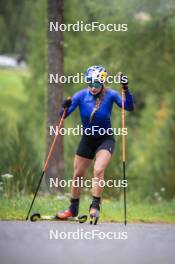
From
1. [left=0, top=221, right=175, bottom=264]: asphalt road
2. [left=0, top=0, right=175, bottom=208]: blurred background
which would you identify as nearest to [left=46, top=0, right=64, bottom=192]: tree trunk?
[left=0, top=0, right=175, bottom=208]: blurred background

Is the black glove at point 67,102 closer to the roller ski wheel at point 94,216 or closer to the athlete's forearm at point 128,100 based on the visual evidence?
the athlete's forearm at point 128,100

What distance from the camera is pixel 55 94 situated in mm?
14336

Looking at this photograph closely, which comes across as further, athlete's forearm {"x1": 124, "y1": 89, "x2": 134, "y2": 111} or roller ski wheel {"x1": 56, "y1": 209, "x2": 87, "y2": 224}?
roller ski wheel {"x1": 56, "y1": 209, "x2": 87, "y2": 224}

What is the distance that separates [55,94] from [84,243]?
587 centimetres

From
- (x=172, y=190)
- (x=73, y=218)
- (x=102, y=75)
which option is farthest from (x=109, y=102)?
(x=172, y=190)

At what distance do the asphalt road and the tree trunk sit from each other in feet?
15.2

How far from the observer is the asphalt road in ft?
26.1

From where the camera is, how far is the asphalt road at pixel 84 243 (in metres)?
7.94

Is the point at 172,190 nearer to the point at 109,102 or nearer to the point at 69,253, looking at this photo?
the point at 109,102

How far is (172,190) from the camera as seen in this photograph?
735 inches

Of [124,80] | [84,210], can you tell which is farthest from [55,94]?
[124,80]

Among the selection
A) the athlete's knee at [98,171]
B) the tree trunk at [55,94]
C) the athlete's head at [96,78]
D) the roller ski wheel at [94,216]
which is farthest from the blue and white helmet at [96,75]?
the tree trunk at [55,94]

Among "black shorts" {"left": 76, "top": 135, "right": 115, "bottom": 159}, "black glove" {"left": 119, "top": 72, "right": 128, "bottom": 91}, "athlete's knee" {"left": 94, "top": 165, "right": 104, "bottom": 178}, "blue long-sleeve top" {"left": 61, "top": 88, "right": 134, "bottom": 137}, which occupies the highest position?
"black glove" {"left": 119, "top": 72, "right": 128, "bottom": 91}

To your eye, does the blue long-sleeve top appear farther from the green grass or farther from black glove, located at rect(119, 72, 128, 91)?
the green grass
